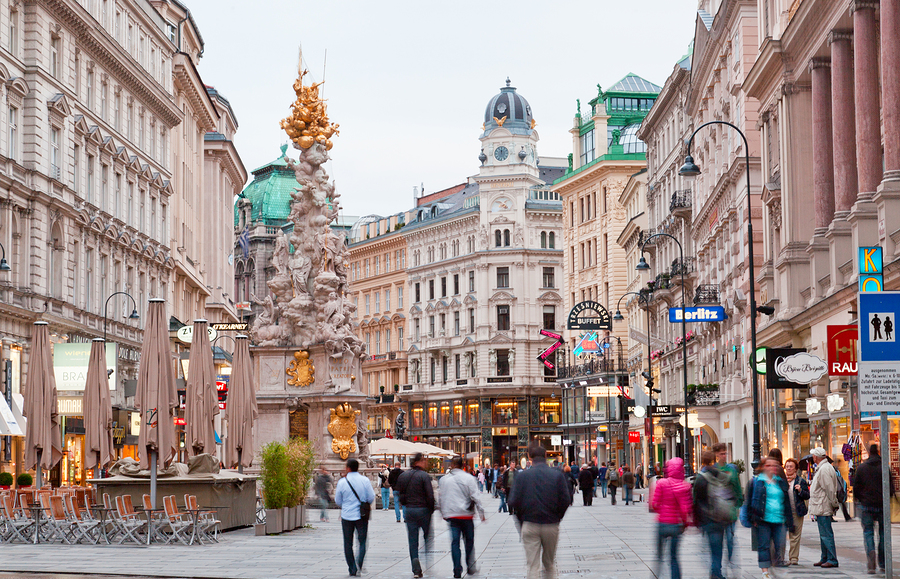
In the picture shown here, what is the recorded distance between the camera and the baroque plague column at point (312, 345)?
41625 mm

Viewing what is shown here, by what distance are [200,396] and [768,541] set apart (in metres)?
16.2

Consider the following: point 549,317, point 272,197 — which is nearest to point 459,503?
point 549,317

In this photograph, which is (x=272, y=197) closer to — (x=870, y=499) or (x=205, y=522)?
(x=205, y=522)

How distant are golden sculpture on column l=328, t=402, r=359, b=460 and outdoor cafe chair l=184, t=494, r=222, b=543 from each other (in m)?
15.8

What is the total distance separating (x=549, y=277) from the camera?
11750 cm

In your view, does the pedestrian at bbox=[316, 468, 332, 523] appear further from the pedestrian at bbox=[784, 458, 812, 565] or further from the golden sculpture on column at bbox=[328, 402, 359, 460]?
the pedestrian at bbox=[784, 458, 812, 565]

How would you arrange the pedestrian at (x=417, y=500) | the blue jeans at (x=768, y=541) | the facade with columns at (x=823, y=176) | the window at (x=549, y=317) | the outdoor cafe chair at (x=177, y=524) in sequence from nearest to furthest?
1. the blue jeans at (x=768, y=541)
2. the pedestrian at (x=417, y=500)
3. the outdoor cafe chair at (x=177, y=524)
4. the facade with columns at (x=823, y=176)
5. the window at (x=549, y=317)

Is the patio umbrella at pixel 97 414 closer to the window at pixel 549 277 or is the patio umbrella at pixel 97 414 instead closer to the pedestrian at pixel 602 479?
the pedestrian at pixel 602 479

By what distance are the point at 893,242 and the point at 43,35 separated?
3079cm

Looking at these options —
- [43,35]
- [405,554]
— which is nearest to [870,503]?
[405,554]

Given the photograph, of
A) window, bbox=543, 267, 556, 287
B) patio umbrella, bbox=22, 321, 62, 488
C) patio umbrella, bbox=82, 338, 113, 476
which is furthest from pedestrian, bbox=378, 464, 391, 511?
window, bbox=543, 267, 556, 287

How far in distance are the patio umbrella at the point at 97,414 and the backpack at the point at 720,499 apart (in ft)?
50.9

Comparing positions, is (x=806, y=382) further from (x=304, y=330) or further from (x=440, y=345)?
(x=440, y=345)

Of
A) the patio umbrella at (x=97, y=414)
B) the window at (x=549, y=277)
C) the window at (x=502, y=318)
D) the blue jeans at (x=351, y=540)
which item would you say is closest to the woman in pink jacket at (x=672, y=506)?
the blue jeans at (x=351, y=540)
